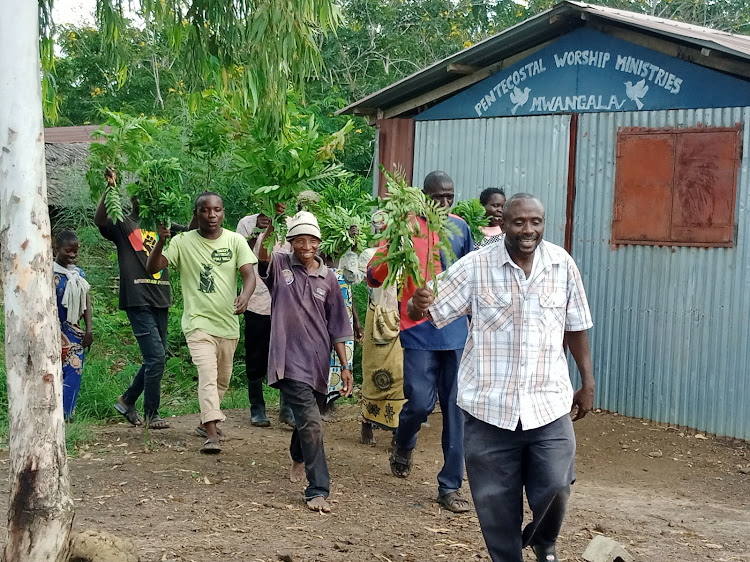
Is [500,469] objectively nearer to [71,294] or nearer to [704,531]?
[704,531]

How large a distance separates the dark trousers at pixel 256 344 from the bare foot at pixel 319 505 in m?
2.46

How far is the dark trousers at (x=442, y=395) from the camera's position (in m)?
5.88

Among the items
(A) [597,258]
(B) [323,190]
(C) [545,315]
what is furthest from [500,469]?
(A) [597,258]

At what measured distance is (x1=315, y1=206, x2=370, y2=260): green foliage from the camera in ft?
20.6

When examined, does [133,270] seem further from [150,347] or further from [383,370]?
[383,370]

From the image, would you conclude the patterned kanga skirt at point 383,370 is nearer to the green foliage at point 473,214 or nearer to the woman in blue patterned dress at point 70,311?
the green foliage at point 473,214

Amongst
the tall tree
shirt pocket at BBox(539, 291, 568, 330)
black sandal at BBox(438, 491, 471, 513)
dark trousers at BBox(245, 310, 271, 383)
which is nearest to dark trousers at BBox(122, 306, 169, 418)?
dark trousers at BBox(245, 310, 271, 383)

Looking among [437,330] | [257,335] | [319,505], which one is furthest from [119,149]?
[319,505]

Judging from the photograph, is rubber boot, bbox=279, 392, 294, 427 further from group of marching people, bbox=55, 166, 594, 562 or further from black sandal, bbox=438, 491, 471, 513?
black sandal, bbox=438, 491, 471, 513

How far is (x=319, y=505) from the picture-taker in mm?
5660

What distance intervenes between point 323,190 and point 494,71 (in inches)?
151

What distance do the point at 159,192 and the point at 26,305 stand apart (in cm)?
254

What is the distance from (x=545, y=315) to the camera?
13.7 ft

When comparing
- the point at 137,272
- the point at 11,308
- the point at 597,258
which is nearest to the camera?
the point at 11,308
